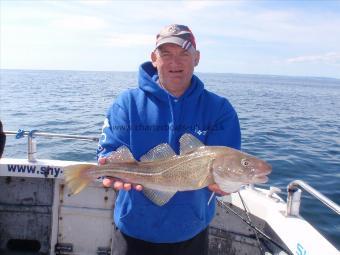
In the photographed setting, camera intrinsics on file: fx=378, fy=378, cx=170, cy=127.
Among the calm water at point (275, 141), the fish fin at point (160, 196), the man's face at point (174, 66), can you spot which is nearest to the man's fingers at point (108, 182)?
the fish fin at point (160, 196)

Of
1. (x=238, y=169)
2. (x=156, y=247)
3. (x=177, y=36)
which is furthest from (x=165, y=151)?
(x=177, y=36)

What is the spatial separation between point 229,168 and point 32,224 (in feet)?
12.5

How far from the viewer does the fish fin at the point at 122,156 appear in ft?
11.0

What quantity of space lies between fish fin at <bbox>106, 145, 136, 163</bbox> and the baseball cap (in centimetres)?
99

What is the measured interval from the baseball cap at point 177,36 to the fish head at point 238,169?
3.44 ft

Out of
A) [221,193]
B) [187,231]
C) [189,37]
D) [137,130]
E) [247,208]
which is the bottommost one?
[247,208]

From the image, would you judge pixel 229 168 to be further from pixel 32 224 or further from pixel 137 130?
pixel 32 224

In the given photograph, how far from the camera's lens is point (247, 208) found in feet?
17.5

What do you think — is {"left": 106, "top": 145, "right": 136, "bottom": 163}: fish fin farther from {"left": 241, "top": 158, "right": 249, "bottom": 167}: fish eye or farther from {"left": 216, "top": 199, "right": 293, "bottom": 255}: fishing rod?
{"left": 216, "top": 199, "right": 293, "bottom": 255}: fishing rod

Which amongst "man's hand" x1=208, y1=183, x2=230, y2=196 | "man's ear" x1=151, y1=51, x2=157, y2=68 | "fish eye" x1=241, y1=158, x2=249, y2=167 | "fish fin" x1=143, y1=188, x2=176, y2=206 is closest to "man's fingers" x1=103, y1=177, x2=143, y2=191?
"fish fin" x1=143, y1=188, x2=176, y2=206

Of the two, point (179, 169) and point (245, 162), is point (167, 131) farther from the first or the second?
point (245, 162)

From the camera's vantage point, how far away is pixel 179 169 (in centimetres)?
325

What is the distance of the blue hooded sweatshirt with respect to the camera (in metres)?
3.37

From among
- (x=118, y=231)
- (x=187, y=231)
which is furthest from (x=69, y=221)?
(x=187, y=231)
